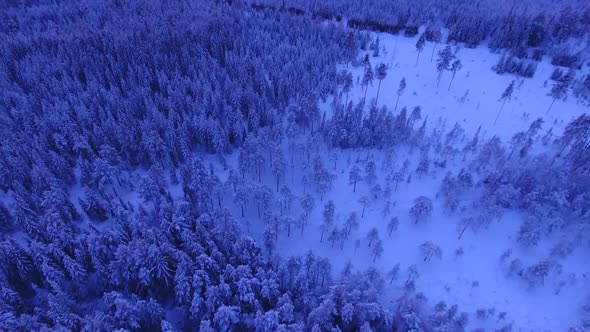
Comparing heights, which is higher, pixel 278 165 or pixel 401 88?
pixel 401 88

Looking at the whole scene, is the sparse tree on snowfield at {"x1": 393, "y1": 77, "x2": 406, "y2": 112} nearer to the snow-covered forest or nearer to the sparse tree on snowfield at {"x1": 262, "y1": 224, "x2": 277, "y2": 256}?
the snow-covered forest

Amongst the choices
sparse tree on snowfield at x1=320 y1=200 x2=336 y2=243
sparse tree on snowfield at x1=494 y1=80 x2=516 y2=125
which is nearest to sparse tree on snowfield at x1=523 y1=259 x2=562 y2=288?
sparse tree on snowfield at x1=320 y1=200 x2=336 y2=243

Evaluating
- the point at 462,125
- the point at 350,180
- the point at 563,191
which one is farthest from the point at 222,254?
the point at 462,125

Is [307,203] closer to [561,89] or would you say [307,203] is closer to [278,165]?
[278,165]

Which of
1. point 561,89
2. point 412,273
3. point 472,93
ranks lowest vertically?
point 412,273

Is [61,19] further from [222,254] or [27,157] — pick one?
[222,254]

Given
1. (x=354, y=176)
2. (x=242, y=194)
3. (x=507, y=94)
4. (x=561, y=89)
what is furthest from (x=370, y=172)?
(x=561, y=89)
